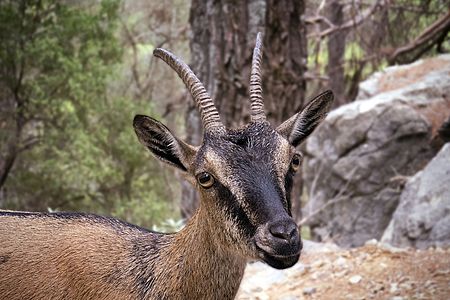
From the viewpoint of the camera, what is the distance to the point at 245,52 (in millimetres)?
8656

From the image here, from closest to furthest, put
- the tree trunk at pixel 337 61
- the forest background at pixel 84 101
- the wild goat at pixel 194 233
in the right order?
the wild goat at pixel 194 233, the forest background at pixel 84 101, the tree trunk at pixel 337 61

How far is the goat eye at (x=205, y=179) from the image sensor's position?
3.95 metres

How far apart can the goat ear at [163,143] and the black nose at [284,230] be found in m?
0.99

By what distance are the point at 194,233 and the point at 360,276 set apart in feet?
9.44

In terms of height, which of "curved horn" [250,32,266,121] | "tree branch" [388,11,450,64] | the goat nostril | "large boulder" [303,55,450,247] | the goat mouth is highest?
"curved horn" [250,32,266,121]

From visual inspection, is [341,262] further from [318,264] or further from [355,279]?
[355,279]

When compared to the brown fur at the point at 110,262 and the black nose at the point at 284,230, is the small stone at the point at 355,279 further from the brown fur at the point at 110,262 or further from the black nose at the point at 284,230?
the black nose at the point at 284,230

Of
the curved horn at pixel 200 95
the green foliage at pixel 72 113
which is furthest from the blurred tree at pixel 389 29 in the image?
the curved horn at pixel 200 95

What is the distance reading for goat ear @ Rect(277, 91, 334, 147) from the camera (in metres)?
4.43

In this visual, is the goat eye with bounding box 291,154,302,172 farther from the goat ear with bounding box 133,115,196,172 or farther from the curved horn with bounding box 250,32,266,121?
the goat ear with bounding box 133,115,196,172

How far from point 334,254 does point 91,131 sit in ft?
26.6

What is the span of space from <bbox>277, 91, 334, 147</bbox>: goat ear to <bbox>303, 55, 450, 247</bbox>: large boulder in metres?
5.90

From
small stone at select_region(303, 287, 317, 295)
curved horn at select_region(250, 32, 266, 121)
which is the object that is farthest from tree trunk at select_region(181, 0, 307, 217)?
curved horn at select_region(250, 32, 266, 121)

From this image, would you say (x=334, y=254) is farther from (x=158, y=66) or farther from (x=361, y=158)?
(x=158, y=66)
